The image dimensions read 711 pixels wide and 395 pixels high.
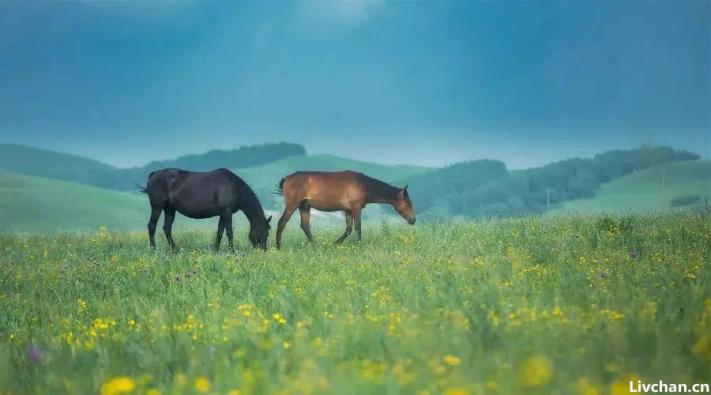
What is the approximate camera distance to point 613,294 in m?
8.84

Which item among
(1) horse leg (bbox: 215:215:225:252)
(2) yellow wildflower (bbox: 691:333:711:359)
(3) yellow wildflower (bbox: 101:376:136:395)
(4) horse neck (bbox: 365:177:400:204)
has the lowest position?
(3) yellow wildflower (bbox: 101:376:136:395)

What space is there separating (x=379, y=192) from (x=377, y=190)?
0.09 meters

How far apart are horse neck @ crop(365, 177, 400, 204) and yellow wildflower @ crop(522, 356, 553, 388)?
47.1 feet

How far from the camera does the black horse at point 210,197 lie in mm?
18312

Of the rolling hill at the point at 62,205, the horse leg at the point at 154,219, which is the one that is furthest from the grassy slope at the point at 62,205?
the horse leg at the point at 154,219

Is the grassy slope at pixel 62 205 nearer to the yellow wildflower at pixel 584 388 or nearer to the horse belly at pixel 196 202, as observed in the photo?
the horse belly at pixel 196 202

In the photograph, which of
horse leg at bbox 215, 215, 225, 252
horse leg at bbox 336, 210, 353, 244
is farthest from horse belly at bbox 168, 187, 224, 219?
horse leg at bbox 336, 210, 353, 244

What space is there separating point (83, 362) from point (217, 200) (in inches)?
446

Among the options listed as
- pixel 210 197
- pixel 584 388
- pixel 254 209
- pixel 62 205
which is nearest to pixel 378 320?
pixel 584 388

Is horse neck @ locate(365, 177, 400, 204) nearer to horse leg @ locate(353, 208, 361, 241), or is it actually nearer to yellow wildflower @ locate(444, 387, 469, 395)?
horse leg @ locate(353, 208, 361, 241)

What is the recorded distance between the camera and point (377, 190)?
2009 centimetres

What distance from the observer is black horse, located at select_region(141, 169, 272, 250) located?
1831cm

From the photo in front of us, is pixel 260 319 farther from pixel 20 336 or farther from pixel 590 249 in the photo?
pixel 590 249

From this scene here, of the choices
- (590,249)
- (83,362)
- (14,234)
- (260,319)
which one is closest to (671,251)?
(590,249)
